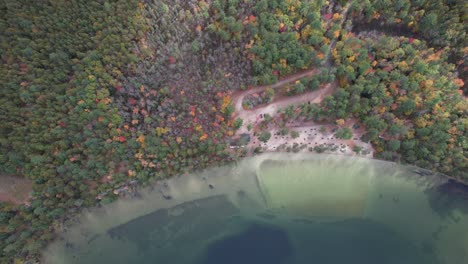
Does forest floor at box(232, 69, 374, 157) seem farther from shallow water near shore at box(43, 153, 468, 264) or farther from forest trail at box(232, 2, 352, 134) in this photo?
shallow water near shore at box(43, 153, 468, 264)

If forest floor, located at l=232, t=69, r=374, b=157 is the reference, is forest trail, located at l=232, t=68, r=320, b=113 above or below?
above

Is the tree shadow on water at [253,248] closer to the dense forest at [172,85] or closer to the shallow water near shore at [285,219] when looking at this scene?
the shallow water near shore at [285,219]

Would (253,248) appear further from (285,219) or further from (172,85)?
(172,85)

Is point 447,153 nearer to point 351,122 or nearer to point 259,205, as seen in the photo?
point 351,122

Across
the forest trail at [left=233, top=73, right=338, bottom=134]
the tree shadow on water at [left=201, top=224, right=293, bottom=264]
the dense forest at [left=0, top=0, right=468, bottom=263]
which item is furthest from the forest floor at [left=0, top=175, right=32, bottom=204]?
the forest trail at [left=233, top=73, right=338, bottom=134]

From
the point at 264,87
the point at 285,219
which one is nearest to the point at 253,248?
the point at 285,219
